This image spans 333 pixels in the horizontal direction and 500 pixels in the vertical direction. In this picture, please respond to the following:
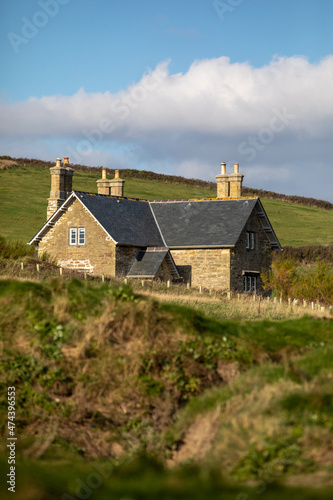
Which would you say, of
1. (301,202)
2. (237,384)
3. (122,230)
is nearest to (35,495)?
(237,384)

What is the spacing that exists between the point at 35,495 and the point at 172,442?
14.7ft

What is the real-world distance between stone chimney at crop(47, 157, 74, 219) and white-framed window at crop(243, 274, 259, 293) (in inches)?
527

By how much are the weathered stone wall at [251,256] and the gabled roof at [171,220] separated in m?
0.67

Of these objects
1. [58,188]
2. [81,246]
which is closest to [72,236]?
[81,246]

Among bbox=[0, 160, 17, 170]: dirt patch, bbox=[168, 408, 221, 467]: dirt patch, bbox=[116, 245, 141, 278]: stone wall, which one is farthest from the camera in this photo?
bbox=[0, 160, 17, 170]: dirt patch

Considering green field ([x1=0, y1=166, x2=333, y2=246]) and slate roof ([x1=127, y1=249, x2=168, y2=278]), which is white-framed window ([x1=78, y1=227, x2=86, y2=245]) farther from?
green field ([x1=0, y1=166, x2=333, y2=246])

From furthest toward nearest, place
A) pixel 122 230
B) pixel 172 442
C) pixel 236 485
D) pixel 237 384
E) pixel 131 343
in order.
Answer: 1. pixel 122 230
2. pixel 131 343
3. pixel 237 384
4. pixel 172 442
5. pixel 236 485

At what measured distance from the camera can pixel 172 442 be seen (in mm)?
11172

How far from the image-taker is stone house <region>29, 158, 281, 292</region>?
138 ft

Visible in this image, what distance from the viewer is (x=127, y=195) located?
3068 inches

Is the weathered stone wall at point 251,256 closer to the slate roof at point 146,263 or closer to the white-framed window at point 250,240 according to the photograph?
the white-framed window at point 250,240

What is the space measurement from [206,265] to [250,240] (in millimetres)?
4154

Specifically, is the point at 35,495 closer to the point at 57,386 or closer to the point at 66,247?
the point at 57,386

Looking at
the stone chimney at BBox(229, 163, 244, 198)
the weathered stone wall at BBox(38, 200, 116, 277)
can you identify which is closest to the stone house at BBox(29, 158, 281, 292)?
the weathered stone wall at BBox(38, 200, 116, 277)
